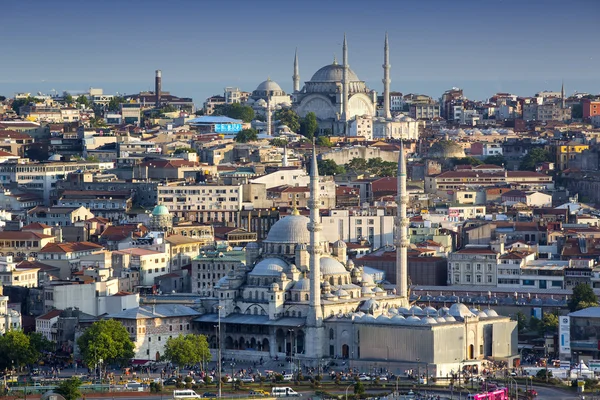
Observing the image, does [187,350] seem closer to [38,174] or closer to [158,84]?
[38,174]

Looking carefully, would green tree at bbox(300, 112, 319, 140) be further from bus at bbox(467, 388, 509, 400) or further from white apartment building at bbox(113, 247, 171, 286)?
bus at bbox(467, 388, 509, 400)

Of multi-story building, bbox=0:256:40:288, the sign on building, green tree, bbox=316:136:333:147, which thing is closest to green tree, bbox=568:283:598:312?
the sign on building

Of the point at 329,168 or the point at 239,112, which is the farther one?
the point at 239,112

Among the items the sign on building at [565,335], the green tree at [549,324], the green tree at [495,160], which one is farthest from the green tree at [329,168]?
the sign on building at [565,335]

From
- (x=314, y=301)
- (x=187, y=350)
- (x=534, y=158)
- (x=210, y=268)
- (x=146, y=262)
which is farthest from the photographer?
(x=534, y=158)

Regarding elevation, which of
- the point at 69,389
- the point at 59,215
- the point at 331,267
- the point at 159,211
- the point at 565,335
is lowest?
the point at 69,389

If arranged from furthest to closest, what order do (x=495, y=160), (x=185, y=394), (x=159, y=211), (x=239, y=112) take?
(x=239, y=112)
(x=495, y=160)
(x=159, y=211)
(x=185, y=394)

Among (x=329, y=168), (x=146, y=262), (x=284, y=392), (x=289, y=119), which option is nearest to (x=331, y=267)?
(x=146, y=262)
